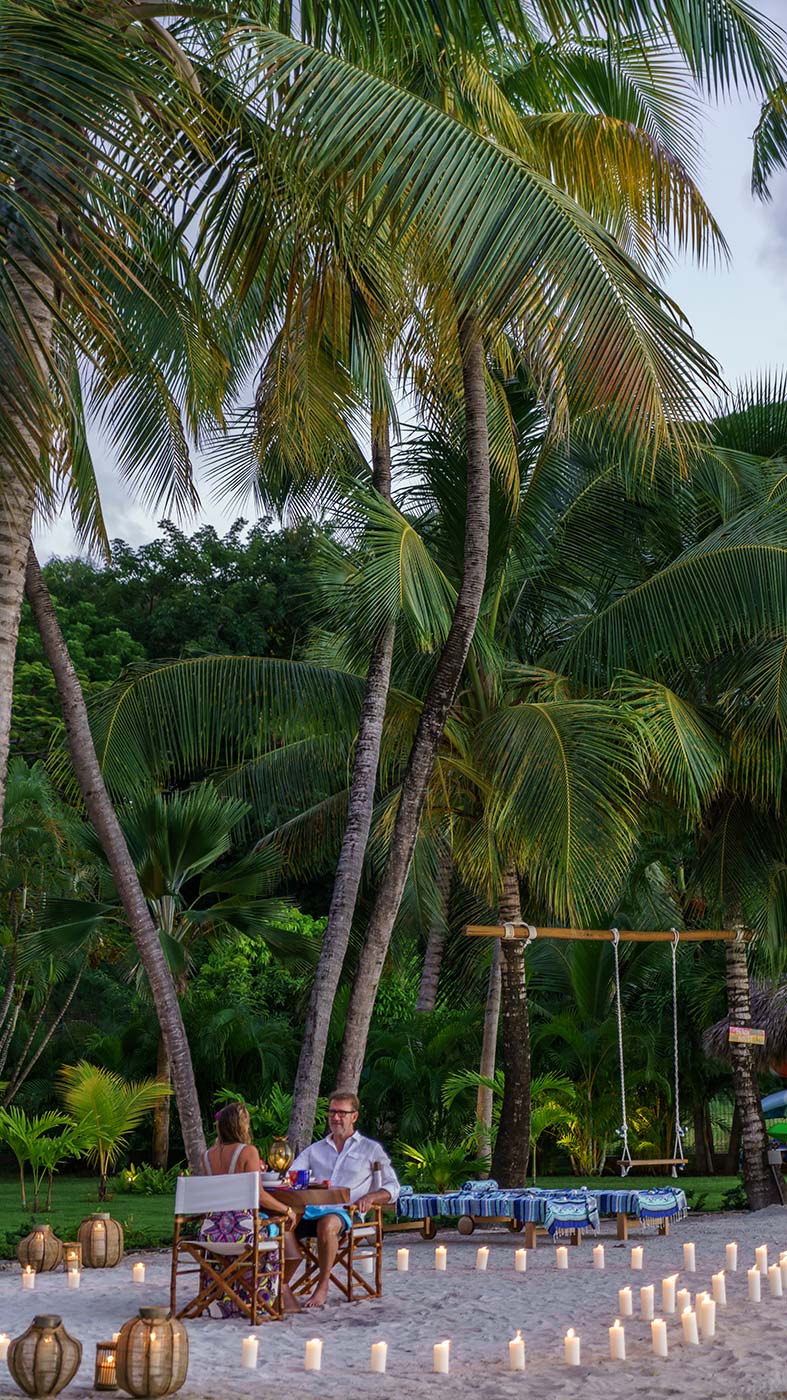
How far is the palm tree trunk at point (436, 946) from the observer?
16.9 m

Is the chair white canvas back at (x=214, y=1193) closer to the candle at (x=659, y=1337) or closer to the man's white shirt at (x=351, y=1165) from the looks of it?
the man's white shirt at (x=351, y=1165)

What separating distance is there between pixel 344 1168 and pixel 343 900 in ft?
9.82

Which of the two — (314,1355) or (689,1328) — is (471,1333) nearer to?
(689,1328)

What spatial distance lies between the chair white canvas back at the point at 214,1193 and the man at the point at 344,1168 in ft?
3.03

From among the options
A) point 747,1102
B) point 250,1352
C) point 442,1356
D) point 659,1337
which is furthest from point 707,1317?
point 747,1102

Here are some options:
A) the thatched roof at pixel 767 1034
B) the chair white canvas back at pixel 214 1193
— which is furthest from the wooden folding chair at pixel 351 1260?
the thatched roof at pixel 767 1034

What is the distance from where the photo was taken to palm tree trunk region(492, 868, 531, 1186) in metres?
12.1

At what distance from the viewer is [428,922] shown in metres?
18.0

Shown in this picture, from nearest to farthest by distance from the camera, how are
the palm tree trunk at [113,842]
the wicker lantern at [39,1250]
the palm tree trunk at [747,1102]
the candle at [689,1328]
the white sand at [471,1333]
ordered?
the white sand at [471,1333], the candle at [689,1328], the wicker lantern at [39,1250], the palm tree trunk at [113,842], the palm tree trunk at [747,1102]

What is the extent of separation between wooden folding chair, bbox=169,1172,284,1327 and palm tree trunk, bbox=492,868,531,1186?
5729 mm

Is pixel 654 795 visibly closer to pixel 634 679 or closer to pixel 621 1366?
pixel 634 679

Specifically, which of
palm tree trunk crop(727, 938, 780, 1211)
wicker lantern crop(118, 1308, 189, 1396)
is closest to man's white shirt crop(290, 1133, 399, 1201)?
wicker lantern crop(118, 1308, 189, 1396)

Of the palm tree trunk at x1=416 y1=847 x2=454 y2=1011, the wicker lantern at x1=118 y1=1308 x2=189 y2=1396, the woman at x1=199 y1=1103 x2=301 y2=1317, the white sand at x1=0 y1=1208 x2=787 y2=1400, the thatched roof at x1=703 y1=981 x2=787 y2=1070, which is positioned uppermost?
the palm tree trunk at x1=416 y1=847 x2=454 y2=1011

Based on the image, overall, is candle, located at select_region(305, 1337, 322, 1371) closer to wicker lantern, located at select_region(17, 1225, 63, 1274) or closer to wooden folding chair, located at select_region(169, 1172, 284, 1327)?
wooden folding chair, located at select_region(169, 1172, 284, 1327)
